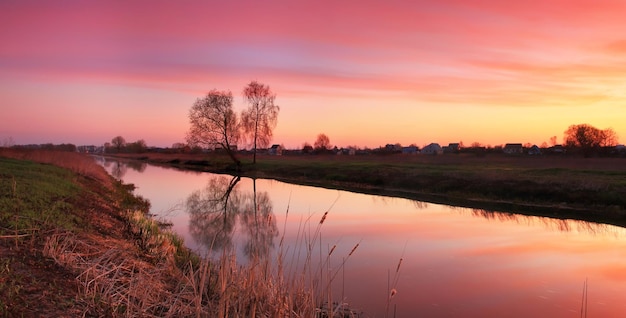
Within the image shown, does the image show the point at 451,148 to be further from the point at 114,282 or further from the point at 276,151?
the point at 114,282

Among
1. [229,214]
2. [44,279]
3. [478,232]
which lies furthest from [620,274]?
[229,214]

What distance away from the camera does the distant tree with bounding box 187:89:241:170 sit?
176 ft

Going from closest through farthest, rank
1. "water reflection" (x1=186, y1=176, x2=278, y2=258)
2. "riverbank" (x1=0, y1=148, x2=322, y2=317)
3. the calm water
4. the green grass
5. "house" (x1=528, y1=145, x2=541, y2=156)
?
"riverbank" (x1=0, y1=148, x2=322, y2=317) → the green grass → the calm water → "water reflection" (x1=186, y1=176, x2=278, y2=258) → "house" (x1=528, y1=145, x2=541, y2=156)

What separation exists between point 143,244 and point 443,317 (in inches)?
254

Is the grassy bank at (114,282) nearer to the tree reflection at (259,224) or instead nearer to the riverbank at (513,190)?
the tree reflection at (259,224)

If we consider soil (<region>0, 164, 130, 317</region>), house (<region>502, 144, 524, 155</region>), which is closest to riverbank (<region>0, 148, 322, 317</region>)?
soil (<region>0, 164, 130, 317</region>)

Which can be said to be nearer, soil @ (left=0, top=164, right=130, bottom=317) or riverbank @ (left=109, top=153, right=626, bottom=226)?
soil @ (left=0, top=164, right=130, bottom=317)

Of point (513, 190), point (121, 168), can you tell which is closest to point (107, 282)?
point (513, 190)

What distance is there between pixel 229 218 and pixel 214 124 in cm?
3733

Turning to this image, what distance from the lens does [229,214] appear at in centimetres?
1956

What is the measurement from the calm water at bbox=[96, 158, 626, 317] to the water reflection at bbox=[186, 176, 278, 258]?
63 millimetres

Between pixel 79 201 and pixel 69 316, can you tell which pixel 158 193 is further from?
pixel 69 316

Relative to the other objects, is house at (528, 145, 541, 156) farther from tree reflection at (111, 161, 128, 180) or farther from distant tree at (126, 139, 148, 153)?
distant tree at (126, 139, 148, 153)

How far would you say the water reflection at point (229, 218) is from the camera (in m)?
12.9
